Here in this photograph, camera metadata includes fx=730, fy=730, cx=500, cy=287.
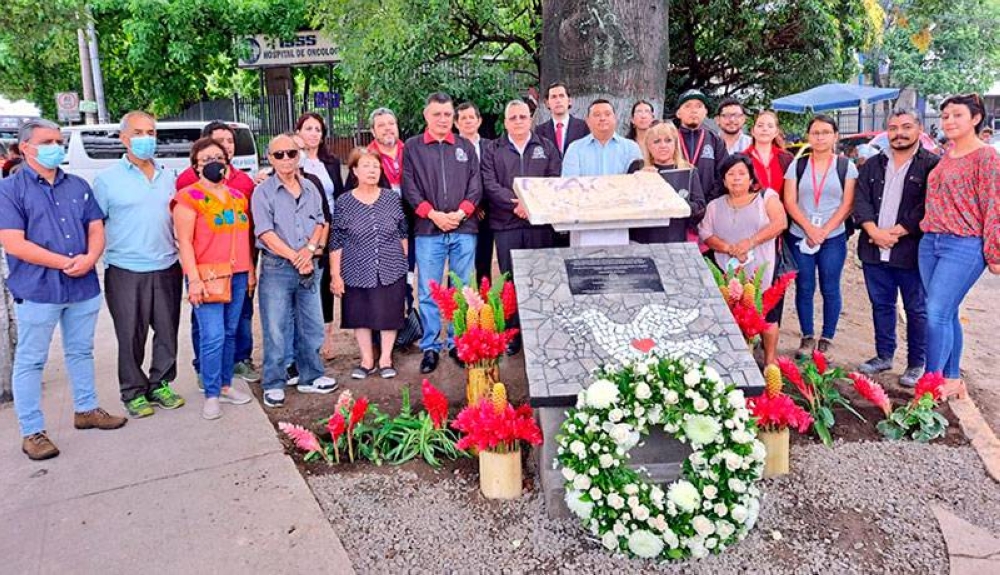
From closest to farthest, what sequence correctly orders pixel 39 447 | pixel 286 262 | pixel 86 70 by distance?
pixel 39 447
pixel 286 262
pixel 86 70

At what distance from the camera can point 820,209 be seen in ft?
15.7

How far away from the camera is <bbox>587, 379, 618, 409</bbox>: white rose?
283 centimetres

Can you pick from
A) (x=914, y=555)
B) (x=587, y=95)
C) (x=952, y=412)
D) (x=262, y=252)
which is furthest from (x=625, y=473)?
(x=587, y=95)

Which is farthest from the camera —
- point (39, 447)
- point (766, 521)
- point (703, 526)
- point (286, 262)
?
point (286, 262)

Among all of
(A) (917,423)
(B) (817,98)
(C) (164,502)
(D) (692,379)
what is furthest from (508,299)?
(B) (817,98)

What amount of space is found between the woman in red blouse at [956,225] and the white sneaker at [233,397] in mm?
3984

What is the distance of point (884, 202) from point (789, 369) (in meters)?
1.47

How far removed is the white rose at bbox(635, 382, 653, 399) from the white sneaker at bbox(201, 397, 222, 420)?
250cm

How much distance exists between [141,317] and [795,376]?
3.57 metres

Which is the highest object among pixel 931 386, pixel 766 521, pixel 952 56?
pixel 952 56

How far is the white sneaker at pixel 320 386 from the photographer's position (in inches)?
181

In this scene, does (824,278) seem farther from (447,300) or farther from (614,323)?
(447,300)

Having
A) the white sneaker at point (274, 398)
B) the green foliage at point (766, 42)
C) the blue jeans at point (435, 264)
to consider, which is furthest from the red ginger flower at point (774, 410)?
the green foliage at point (766, 42)

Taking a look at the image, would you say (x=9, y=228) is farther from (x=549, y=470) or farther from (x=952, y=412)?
(x=952, y=412)
